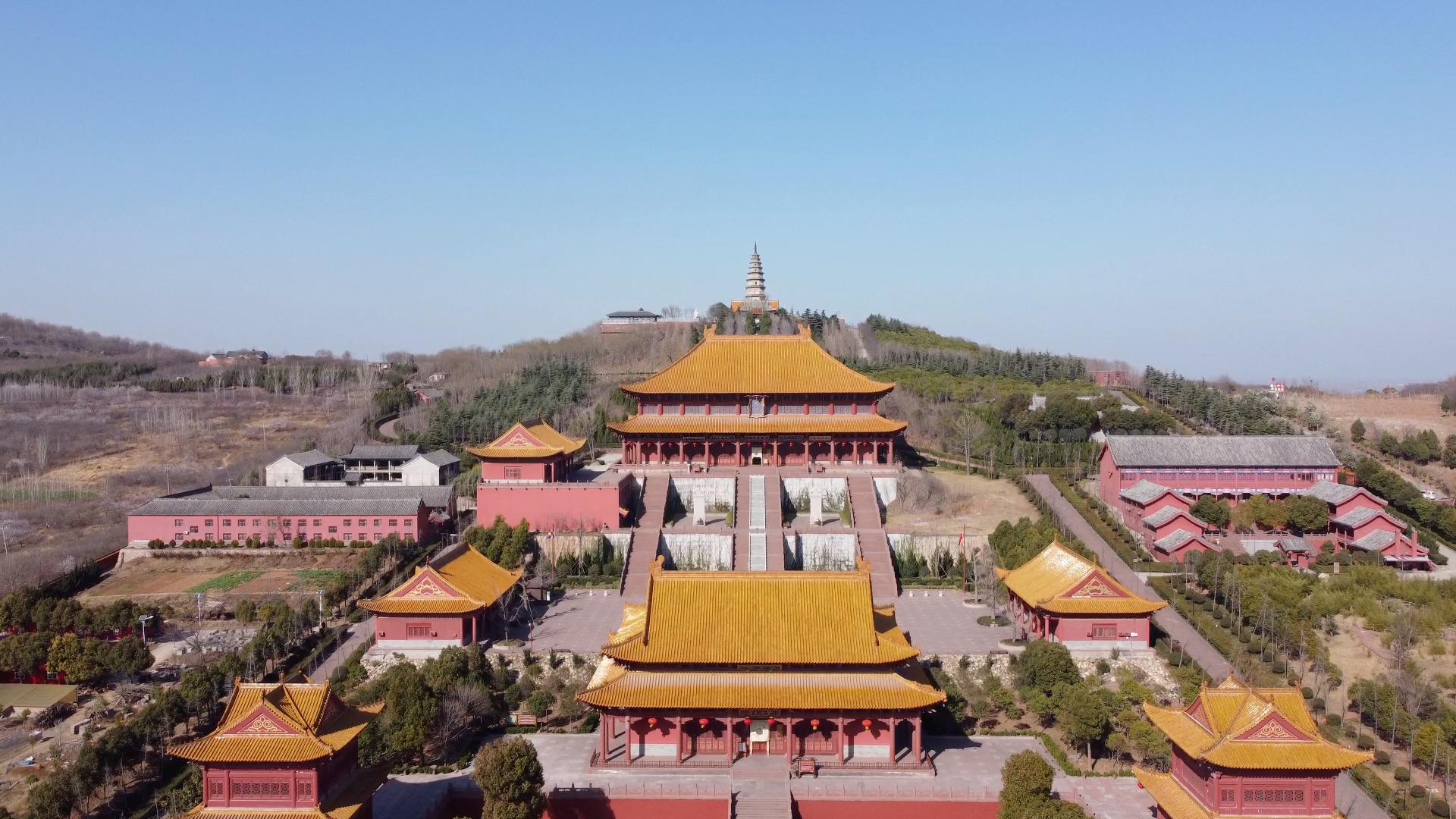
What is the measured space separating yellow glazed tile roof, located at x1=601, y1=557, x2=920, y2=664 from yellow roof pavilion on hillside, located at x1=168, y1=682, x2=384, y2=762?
4988 millimetres

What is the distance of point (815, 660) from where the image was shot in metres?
19.3

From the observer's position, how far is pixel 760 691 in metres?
19.2

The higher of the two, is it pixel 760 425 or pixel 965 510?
pixel 760 425

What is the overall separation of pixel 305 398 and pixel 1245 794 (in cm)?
7528

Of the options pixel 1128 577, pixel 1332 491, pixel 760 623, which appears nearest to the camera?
pixel 760 623

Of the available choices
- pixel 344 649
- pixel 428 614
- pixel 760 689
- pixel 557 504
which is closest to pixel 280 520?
pixel 557 504

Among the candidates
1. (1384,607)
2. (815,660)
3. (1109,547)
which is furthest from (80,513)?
(1384,607)

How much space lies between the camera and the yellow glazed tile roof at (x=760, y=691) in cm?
1891

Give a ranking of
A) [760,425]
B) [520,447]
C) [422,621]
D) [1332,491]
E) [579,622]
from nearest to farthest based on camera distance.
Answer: [422,621] → [579,622] → [1332,491] → [520,447] → [760,425]

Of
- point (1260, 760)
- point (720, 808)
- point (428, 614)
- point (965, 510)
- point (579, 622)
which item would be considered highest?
point (965, 510)

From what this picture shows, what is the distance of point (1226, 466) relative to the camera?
3694 centimetres

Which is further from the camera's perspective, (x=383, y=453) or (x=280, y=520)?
(x=383, y=453)

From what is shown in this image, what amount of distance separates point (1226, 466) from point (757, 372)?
17627mm

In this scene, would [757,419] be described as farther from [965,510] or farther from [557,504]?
[557,504]
